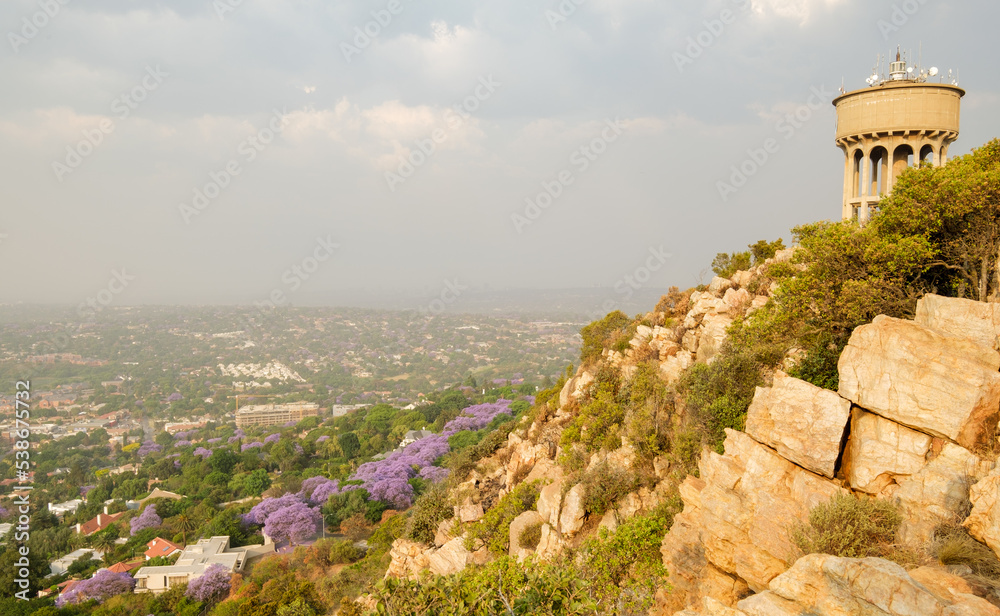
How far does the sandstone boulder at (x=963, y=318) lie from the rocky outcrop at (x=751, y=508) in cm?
272

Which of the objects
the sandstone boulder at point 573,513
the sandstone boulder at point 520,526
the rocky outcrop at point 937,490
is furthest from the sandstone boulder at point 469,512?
the rocky outcrop at point 937,490

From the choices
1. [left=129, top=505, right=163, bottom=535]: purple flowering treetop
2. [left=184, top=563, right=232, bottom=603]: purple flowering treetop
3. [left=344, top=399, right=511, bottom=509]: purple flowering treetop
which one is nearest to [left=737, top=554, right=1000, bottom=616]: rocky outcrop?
[left=184, top=563, right=232, bottom=603]: purple flowering treetop

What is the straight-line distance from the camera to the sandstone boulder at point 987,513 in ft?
18.2

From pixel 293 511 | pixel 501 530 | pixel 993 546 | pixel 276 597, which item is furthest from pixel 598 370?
pixel 293 511

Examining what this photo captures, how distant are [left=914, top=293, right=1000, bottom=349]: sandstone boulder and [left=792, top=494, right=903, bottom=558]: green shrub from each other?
2623 millimetres

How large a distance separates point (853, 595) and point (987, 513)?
178 centimetres

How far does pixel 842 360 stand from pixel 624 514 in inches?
232

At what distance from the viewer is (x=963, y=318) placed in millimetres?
7477

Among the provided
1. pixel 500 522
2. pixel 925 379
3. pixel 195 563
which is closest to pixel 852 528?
pixel 925 379

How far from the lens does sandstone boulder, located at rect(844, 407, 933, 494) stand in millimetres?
6945

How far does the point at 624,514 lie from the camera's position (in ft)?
39.0

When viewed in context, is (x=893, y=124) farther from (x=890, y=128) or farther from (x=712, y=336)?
(x=712, y=336)

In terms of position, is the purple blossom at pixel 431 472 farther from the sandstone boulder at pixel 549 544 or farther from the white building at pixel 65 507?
the white building at pixel 65 507

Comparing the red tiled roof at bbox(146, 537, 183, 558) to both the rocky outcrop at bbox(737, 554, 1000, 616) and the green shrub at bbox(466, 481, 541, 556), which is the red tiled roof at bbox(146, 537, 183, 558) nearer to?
the green shrub at bbox(466, 481, 541, 556)
